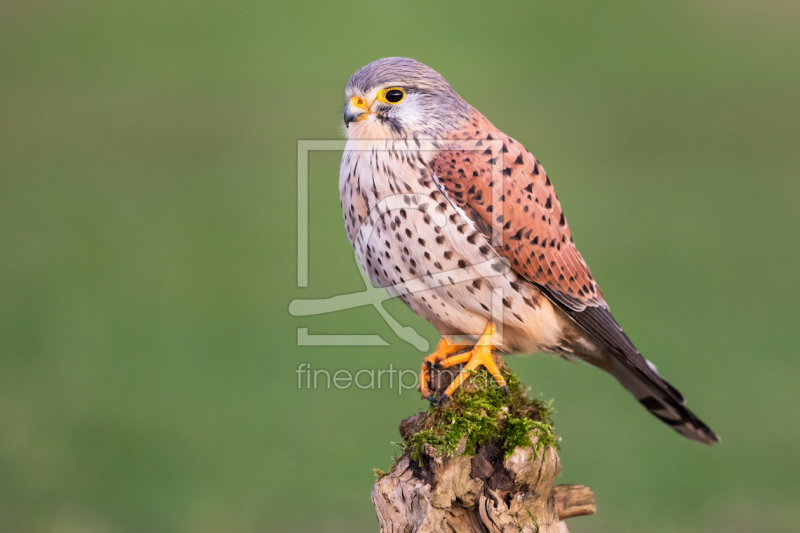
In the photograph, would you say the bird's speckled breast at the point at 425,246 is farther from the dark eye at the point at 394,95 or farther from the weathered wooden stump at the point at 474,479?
the weathered wooden stump at the point at 474,479

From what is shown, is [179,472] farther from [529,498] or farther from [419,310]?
[529,498]

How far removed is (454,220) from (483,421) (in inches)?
26.2

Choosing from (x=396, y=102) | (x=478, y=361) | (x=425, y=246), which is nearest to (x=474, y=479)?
(x=478, y=361)

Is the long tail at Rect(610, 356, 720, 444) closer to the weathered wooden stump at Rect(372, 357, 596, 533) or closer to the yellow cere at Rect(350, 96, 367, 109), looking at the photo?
the weathered wooden stump at Rect(372, 357, 596, 533)

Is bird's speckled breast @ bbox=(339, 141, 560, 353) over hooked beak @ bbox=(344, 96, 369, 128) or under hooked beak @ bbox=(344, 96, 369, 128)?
under

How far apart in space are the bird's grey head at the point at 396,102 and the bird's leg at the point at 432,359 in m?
0.81

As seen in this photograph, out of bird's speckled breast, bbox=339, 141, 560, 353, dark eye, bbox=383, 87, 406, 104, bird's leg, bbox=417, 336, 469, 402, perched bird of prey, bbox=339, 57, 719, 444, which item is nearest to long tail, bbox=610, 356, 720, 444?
perched bird of prey, bbox=339, 57, 719, 444

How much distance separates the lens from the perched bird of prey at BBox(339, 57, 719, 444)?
2.52 m

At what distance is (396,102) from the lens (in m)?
2.59

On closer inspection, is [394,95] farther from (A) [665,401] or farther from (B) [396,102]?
(A) [665,401]

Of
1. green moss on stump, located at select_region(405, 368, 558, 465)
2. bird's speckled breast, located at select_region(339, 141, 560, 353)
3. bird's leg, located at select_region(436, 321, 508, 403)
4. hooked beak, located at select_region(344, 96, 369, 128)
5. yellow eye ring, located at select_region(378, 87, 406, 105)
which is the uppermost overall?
yellow eye ring, located at select_region(378, 87, 406, 105)

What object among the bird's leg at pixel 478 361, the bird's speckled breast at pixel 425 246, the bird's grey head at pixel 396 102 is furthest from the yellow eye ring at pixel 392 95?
the bird's leg at pixel 478 361

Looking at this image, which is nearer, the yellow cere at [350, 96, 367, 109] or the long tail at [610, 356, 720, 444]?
the yellow cere at [350, 96, 367, 109]

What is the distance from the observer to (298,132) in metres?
6.71
